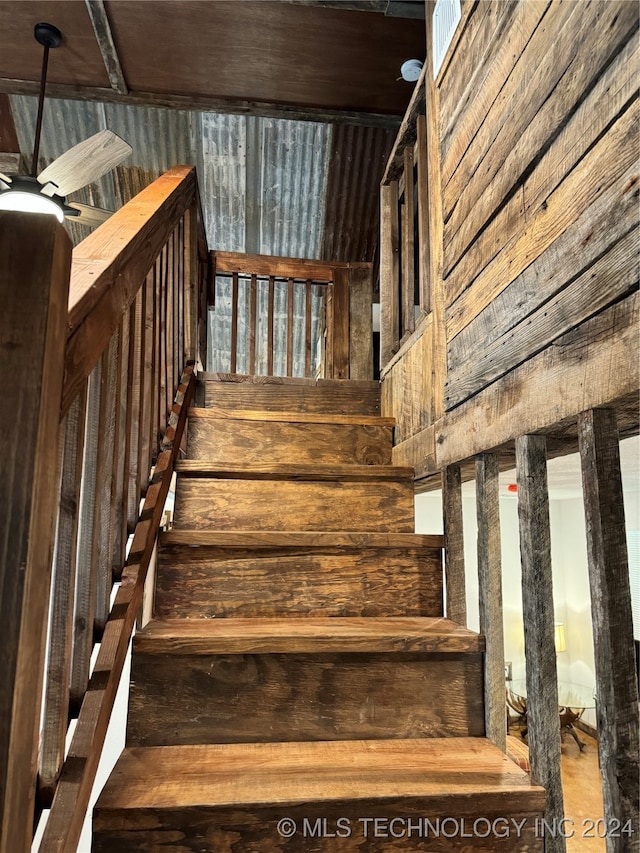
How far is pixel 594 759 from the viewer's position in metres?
5.46

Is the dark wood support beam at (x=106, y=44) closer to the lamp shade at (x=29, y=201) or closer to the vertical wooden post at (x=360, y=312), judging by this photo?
the lamp shade at (x=29, y=201)

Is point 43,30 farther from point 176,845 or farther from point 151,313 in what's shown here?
point 176,845

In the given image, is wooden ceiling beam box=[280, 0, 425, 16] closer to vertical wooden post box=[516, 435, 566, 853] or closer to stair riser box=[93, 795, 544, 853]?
vertical wooden post box=[516, 435, 566, 853]

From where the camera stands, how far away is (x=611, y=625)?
89cm

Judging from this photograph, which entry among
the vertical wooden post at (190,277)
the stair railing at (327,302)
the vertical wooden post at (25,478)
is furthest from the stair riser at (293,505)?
the stair railing at (327,302)

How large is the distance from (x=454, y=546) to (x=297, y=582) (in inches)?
17.4

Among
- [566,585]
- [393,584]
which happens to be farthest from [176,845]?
[566,585]

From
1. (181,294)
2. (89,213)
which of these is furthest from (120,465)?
(89,213)

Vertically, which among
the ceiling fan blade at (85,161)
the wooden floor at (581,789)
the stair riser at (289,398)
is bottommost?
the wooden floor at (581,789)

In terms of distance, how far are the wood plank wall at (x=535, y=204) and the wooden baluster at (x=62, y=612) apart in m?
0.84

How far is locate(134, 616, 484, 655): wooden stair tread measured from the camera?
124cm

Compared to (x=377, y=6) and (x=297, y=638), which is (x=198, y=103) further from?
(x=297, y=638)

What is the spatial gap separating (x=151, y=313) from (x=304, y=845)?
1.30 metres

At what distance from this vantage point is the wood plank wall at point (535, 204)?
934mm
